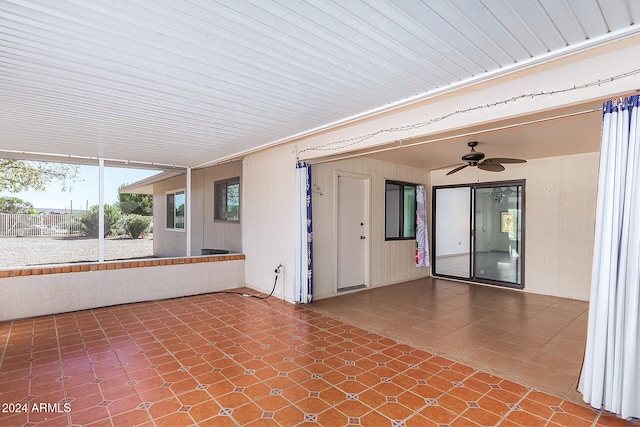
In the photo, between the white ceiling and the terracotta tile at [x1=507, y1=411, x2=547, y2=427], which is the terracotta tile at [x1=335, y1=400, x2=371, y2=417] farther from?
the white ceiling

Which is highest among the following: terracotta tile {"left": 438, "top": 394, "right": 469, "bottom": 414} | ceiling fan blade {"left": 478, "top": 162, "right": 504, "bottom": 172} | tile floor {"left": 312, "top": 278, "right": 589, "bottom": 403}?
ceiling fan blade {"left": 478, "top": 162, "right": 504, "bottom": 172}

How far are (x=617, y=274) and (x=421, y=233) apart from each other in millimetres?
5212

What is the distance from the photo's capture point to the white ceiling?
5.70ft

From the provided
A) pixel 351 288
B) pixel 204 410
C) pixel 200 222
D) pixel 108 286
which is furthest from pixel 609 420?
pixel 200 222

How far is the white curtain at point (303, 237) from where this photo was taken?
511 centimetres

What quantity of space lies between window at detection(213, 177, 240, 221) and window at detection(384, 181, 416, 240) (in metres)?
3.14

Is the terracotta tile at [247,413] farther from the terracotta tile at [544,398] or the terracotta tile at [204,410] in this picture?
the terracotta tile at [544,398]

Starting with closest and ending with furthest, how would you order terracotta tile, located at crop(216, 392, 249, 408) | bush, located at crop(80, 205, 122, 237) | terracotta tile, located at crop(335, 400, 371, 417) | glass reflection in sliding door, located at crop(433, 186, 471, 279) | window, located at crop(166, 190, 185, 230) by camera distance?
1. terracotta tile, located at crop(335, 400, 371, 417)
2. terracotta tile, located at crop(216, 392, 249, 408)
3. bush, located at crop(80, 205, 122, 237)
4. window, located at crop(166, 190, 185, 230)
5. glass reflection in sliding door, located at crop(433, 186, 471, 279)

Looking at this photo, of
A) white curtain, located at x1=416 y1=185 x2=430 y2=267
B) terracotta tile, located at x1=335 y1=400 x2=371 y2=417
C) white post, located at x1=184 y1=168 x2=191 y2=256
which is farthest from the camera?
white curtain, located at x1=416 y1=185 x2=430 y2=267

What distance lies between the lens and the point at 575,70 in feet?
7.81

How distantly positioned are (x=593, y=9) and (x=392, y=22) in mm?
1046

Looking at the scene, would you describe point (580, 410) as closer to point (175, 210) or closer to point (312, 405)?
point (312, 405)

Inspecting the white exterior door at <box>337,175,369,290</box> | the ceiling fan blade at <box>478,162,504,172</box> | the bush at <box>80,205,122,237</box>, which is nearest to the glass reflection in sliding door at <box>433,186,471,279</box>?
the ceiling fan blade at <box>478,162,504,172</box>

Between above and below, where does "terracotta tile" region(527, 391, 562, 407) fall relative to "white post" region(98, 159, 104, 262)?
below
